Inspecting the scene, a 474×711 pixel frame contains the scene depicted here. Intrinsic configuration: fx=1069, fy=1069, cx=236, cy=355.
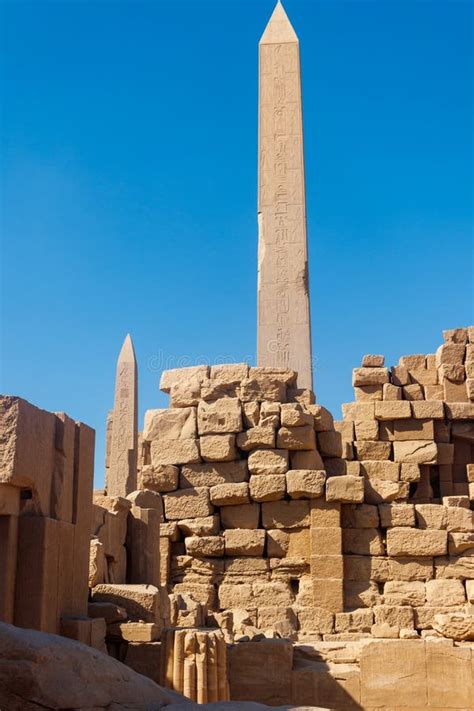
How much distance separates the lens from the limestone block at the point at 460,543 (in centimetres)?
1253

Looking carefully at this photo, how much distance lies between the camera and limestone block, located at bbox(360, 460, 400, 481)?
44.0 ft

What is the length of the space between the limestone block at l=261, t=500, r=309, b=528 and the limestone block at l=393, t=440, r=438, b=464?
1.65m

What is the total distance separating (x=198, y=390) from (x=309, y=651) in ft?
14.3

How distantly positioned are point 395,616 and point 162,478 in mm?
3299

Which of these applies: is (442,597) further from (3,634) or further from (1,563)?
(3,634)

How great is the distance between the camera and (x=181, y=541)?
1318 centimetres

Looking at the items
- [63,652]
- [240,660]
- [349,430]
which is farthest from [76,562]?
[349,430]

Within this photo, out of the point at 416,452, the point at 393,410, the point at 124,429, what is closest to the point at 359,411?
the point at 393,410

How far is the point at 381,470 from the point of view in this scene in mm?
13461

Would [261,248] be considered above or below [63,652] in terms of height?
above

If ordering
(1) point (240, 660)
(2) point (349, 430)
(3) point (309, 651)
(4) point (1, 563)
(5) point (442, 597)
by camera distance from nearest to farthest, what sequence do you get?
1. (4) point (1, 563)
2. (1) point (240, 660)
3. (3) point (309, 651)
4. (5) point (442, 597)
5. (2) point (349, 430)

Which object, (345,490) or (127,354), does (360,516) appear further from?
(127,354)

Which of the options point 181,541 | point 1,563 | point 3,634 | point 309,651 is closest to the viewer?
point 3,634

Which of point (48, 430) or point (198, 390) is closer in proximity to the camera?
point (48, 430)
